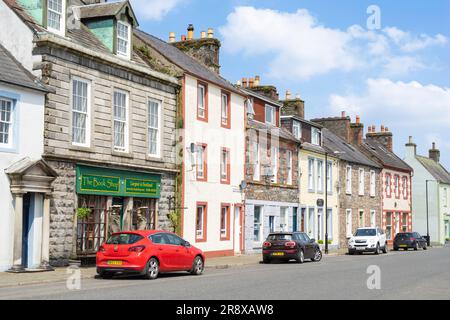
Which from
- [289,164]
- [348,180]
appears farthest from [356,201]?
[289,164]

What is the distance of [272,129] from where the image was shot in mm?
39594

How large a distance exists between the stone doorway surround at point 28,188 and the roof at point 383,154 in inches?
1557

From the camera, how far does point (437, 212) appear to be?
6962 cm

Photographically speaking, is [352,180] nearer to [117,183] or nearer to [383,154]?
[383,154]

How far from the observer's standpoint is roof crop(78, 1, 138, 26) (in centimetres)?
2675

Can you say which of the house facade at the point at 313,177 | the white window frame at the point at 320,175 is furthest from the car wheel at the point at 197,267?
the white window frame at the point at 320,175

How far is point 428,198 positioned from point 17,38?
2206 inches

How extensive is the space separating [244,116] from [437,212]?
4052 centimetres

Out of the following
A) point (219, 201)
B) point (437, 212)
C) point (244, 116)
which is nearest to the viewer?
point (219, 201)

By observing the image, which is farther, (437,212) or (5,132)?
(437,212)

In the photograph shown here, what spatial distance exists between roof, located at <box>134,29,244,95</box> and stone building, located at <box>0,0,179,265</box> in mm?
1608

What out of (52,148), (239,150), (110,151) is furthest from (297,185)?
(52,148)
